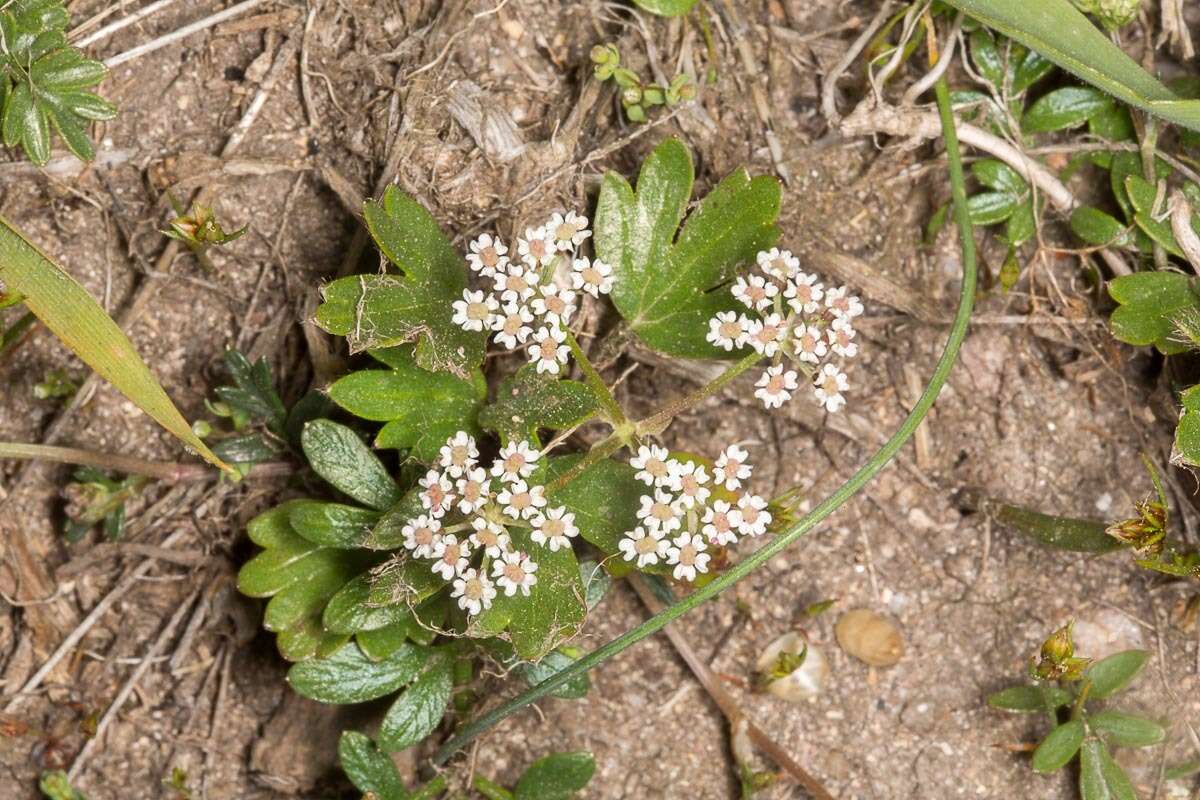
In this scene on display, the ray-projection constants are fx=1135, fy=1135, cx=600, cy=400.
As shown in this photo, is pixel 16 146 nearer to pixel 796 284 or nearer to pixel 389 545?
pixel 389 545

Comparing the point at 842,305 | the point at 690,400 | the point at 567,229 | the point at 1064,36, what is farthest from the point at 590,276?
the point at 1064,36

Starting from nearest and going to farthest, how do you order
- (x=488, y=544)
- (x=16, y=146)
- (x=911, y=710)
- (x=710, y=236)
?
(x=488, y=544)
(x=710, y=236)
(x=16, y=146)
(x=911, y=710)

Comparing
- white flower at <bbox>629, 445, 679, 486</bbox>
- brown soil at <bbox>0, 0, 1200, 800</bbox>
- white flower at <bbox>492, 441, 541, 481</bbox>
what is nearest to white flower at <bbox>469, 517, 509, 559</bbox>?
white flower at <bbox>492, 441, 541, 481</bbox>

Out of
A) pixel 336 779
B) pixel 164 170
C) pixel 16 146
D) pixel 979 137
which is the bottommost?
pixel 336 779

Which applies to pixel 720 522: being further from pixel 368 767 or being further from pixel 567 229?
pixel 368 767

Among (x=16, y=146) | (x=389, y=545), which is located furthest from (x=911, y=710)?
(x=16, y=146)

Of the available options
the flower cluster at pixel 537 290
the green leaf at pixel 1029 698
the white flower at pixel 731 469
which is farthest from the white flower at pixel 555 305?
the green leaf at pixel 1029 698

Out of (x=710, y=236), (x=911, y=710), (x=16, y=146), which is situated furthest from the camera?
(x=911, y=710)
